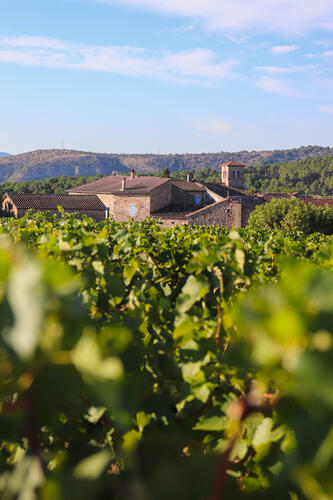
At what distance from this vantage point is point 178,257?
527 cm

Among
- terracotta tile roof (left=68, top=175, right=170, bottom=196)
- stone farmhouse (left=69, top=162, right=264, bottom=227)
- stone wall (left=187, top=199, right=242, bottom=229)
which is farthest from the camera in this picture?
terracotta tile roof (left=68, top=175, right=170, bottom=196)

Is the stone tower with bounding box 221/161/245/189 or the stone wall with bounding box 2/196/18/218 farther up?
the stone tower with bounding box 221/161/245/189

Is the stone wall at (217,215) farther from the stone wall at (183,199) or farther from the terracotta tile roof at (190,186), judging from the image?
the terracotta tile roof at (190,186)

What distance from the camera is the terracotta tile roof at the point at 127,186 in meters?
41.2

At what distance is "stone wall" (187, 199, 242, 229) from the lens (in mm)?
35406

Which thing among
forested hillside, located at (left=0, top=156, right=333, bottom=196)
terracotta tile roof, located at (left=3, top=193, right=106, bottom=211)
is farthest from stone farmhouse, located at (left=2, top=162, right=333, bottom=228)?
forested hillside, located at (left=0, top=156, right=333, bottom=196)

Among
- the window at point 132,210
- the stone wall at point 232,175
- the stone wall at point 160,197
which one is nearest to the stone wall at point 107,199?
the window at point 132,210

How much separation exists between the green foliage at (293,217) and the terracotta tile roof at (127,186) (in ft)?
32.6

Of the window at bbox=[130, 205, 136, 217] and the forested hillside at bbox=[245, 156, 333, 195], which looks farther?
the forested hillside at bbox=[245, 156, 333, 195]

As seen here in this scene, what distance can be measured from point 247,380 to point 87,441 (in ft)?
2.66

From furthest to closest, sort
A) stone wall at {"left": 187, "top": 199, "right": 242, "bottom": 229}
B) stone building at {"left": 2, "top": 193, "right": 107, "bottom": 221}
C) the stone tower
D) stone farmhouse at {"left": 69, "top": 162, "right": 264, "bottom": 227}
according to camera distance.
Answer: the stone tower → stone building at {"left": 2, "top": 193, "right": 107, "bottom": 221} → stone farmhouse at {"left": 69, "top": 162, "right": 264, "bottom": 227} → stone wall at {"left": 187, "top": 199, "right": 242, "bottom": 229}

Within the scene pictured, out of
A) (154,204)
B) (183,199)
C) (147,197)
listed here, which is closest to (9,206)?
(147,197)

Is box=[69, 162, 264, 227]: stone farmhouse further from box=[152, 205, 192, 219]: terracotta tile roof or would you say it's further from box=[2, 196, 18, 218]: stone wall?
box=[2, 196, 18, 218]: stone wall

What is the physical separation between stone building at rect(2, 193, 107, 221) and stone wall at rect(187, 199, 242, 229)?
9.46m
